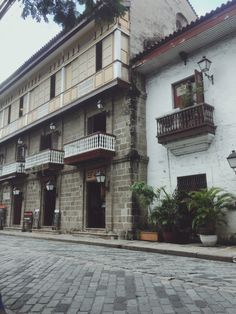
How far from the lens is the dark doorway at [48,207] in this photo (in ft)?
60.3

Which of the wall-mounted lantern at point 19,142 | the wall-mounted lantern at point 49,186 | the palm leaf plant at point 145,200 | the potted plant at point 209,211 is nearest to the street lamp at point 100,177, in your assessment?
the palm leaf plant at point 145,200

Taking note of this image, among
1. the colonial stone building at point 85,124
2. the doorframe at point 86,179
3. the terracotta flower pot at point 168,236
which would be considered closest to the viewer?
the terracotta flower pot at point 168,236

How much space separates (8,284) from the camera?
17.8 ft

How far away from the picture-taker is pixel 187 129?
12.0 m

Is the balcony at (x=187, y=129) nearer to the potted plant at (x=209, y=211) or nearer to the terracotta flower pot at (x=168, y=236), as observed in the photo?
the potted plant at (x=209, y=211)

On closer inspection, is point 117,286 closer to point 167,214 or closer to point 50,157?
point 167,214

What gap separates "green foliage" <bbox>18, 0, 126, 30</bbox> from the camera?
4.76m

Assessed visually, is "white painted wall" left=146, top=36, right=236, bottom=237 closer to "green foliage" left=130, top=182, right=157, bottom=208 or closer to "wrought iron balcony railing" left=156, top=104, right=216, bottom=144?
"wrought iron balcony railing" left=156, top=104, right=216, bottom=144

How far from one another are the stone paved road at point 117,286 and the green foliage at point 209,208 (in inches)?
111

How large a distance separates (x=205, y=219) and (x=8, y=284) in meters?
6.89

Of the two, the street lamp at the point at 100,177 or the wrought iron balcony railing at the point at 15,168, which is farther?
the wrought iron balcony railing at the point at 15,168

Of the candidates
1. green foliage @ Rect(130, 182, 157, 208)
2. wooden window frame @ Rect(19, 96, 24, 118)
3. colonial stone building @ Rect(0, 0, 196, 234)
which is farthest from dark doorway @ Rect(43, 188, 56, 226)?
green foliage @ Rect(130, 182, 157, 208)

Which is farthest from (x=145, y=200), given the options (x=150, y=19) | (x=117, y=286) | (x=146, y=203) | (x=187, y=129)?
(x=150, y=19)

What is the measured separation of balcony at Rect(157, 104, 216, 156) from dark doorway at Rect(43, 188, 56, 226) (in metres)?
7.99
